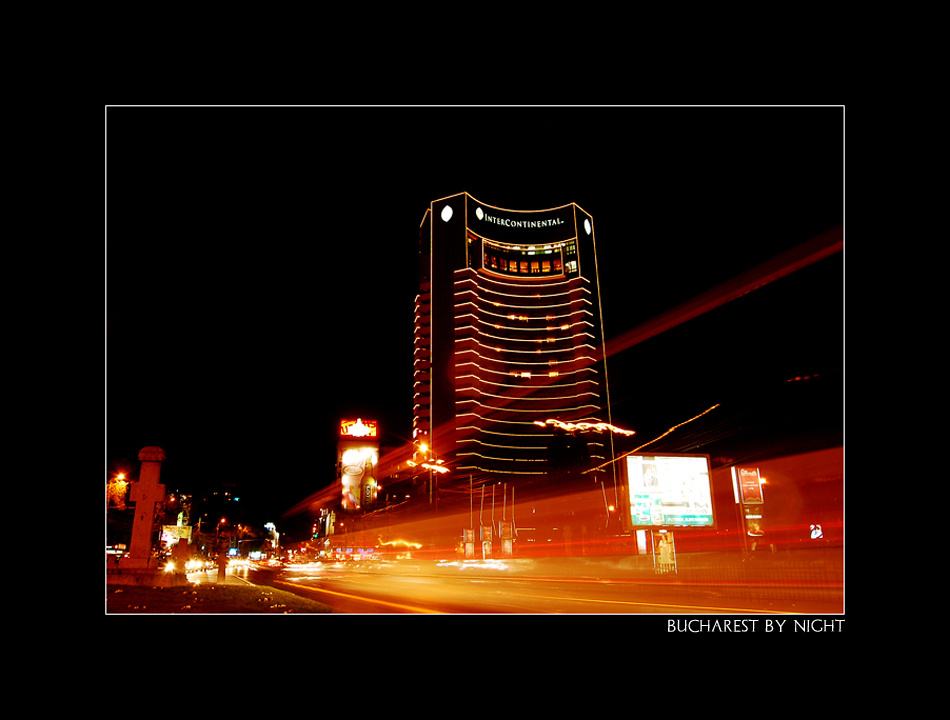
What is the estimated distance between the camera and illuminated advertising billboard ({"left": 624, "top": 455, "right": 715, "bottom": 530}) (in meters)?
7.60

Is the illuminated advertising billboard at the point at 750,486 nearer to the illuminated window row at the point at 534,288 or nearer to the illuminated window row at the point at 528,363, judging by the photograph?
the illuminated window row at the point at 528,363

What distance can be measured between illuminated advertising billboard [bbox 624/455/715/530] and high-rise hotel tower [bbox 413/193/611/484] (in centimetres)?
5516

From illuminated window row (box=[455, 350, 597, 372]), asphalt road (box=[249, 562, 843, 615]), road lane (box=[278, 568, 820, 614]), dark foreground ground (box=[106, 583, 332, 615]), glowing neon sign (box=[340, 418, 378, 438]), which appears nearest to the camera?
dark foreground ground (box=[106, 583, 332, 615])

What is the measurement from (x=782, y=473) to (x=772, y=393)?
1.53 meters

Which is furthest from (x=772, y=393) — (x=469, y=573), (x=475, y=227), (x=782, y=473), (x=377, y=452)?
(x=475, y=227)

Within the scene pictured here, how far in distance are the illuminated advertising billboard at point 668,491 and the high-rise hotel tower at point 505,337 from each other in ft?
181

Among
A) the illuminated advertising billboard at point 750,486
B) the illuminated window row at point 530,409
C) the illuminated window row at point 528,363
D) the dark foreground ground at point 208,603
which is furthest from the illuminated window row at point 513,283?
the dark foreground ground at point 208,603

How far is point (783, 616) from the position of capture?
11.7 ft

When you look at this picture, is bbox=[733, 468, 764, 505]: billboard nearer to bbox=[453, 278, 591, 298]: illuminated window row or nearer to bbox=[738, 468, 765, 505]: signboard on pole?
bbox=[738, 468, 765, 505]: signboard on pole

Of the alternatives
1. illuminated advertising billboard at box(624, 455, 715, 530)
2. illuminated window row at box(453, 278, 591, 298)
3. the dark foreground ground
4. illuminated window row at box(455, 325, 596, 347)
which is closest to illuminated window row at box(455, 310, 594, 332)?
illuminated window row at box(455, 325, 596, 347)

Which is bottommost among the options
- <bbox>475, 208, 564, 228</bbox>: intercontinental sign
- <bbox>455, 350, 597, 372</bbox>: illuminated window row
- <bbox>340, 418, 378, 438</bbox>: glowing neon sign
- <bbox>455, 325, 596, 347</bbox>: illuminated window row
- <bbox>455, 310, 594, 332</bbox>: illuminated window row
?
<bbox>340, 418, 378, 438</bbox>: glowing neon sign

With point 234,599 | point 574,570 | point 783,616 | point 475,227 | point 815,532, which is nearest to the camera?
point 783,616

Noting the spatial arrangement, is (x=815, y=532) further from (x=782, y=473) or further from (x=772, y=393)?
(x=772, y=393)

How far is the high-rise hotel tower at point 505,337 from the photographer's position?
213ft
